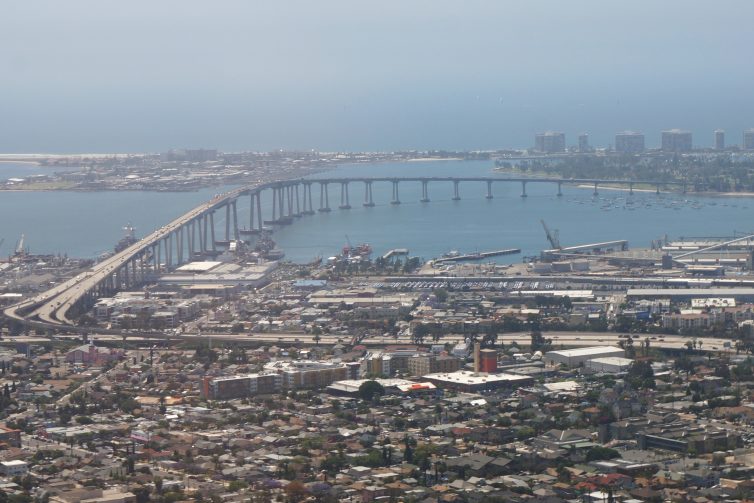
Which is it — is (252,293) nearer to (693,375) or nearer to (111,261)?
(111,261)

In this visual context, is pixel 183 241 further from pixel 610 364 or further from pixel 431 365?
pixel 610 364

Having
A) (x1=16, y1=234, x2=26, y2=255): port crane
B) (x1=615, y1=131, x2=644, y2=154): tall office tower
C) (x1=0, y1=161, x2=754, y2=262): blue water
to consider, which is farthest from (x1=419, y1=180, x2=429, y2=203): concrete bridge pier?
(x1=615, y1=131, x2=644, y2=154): tall office tower

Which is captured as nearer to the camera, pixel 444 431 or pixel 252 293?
pixel 444 431

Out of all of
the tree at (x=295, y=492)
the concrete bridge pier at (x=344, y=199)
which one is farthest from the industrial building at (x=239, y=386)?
the concrete bridge pier at (x=344, y=199)

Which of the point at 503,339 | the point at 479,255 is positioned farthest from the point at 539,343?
the point at 479,255

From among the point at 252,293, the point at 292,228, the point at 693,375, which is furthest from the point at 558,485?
the point at 292,228

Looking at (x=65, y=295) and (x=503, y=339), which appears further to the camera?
(x=65, y=295)
